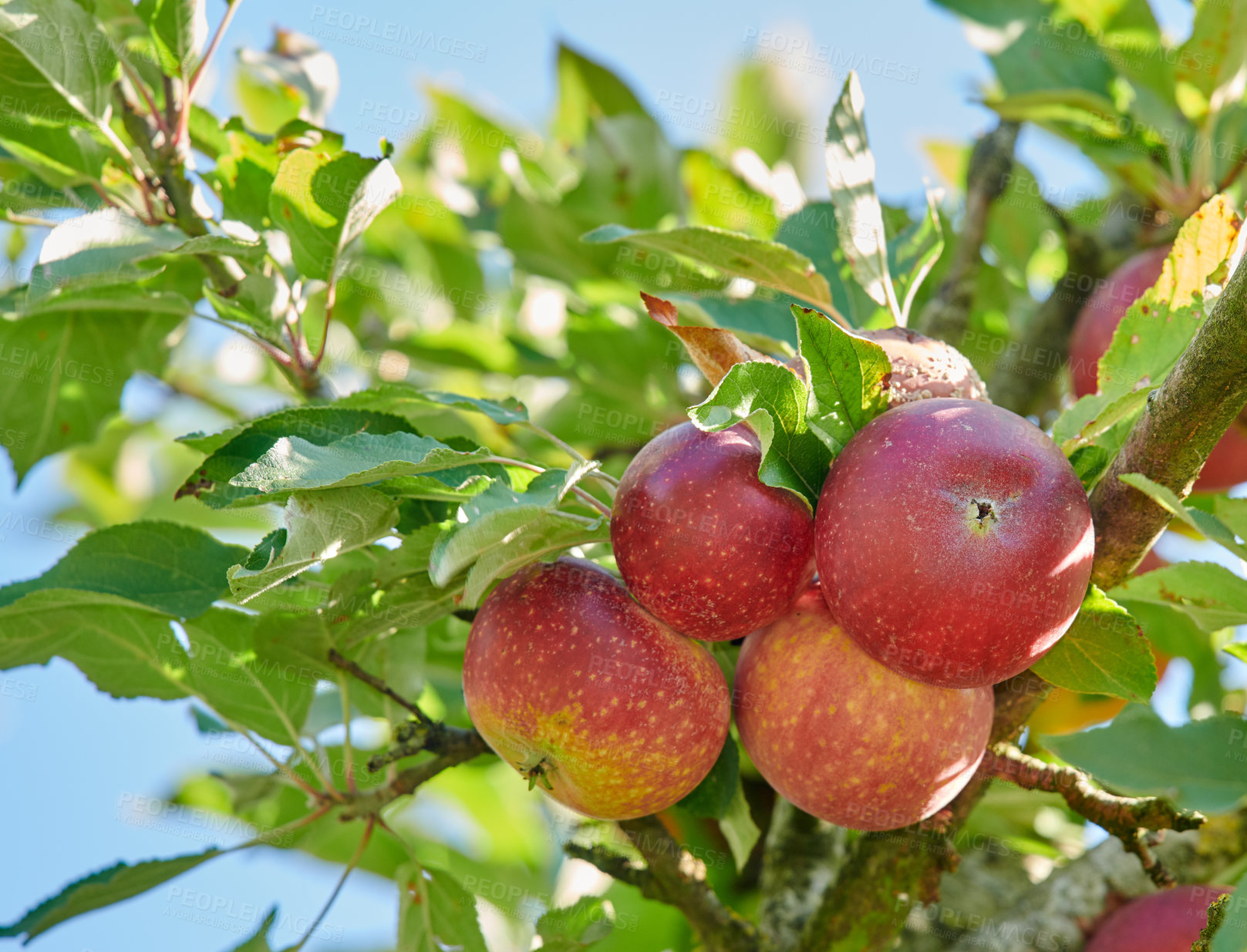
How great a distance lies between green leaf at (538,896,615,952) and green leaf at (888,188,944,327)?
934 mm

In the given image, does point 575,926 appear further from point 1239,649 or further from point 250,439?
point 1239,649

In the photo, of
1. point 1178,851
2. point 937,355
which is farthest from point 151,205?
point 1178,851

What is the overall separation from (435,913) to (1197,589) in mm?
1139

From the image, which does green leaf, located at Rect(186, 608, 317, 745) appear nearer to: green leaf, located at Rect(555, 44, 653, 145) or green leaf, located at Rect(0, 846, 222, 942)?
green leaf, located at Rect(0, 846, 222, 942)

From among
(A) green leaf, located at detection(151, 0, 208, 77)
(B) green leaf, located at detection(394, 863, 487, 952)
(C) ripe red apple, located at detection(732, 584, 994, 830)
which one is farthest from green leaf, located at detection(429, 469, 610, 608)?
(A) green leaf, located at detection(151, 0, 208, 77)

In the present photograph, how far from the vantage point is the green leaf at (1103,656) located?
1116 mm

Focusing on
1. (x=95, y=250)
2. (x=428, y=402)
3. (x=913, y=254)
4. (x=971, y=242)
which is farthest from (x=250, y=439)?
(x=971, y=242)

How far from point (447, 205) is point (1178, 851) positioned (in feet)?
6.82

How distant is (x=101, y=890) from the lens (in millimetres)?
1497

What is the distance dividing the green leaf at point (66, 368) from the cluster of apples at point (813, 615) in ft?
3.30

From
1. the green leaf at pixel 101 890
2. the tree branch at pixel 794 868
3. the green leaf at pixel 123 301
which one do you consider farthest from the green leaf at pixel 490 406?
the tree branch at pixel 794 868

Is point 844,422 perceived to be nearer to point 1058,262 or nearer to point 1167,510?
point 1167,510

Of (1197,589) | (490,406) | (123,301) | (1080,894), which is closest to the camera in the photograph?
(1197,589)

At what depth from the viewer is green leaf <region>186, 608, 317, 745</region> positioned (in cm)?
157
